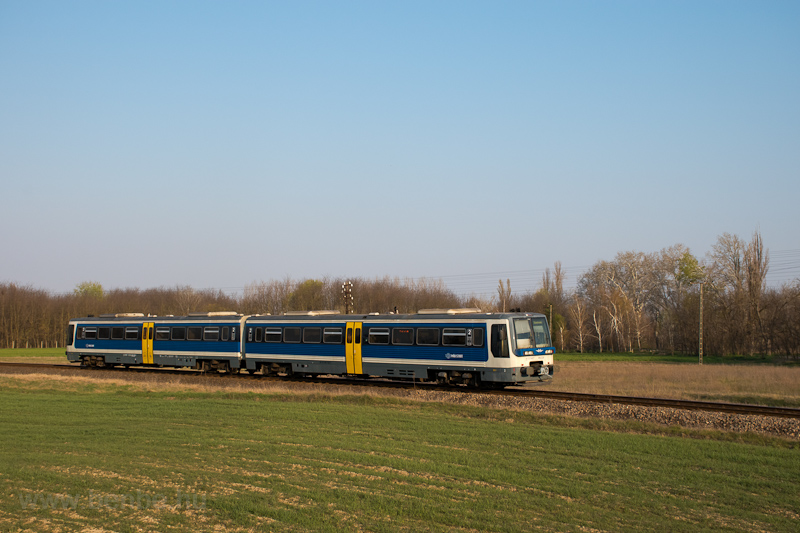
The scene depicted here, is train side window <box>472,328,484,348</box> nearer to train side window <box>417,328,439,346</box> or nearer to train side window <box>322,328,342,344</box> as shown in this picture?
train side window <box>417,328,439,346</box>

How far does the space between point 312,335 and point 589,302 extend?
260 ft

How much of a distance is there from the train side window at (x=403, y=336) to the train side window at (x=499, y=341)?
153 inches

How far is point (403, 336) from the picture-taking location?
26828 mm

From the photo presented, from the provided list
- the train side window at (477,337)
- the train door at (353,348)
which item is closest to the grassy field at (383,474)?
the train side window at (477,337)

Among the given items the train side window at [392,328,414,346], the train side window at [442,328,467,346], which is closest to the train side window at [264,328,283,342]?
the train side window at [392,328,414,346]

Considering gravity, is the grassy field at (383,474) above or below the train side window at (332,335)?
below

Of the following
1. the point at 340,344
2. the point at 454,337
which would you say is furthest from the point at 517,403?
the point at 340,344

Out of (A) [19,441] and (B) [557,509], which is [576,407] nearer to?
(B) [557,509]

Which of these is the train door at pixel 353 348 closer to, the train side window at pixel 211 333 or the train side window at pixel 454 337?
the train side window at pixel 454 337

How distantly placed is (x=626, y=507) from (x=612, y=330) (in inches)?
3475

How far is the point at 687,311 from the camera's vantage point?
76812 millimetres

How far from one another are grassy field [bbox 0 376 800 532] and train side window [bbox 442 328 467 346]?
6361mm

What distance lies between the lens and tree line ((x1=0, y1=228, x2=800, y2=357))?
77.1 metres

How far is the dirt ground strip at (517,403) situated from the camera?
1661 cm
